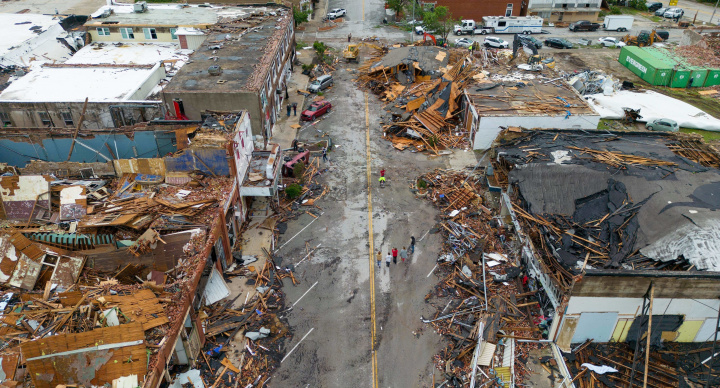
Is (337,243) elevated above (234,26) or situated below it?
below

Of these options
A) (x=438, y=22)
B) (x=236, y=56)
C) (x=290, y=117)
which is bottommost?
(x=290, y=117)

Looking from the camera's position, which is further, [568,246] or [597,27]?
[597,27]

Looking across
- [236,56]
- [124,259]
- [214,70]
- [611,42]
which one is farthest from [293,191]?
[611,42]

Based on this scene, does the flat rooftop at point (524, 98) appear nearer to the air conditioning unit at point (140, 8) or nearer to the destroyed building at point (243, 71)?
the destroyed building at point (243, 71)

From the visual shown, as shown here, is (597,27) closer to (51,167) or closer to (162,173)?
(162,173)

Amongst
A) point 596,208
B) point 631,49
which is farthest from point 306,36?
point 596,208

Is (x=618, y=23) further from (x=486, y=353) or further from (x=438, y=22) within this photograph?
(x=486, y=353)
